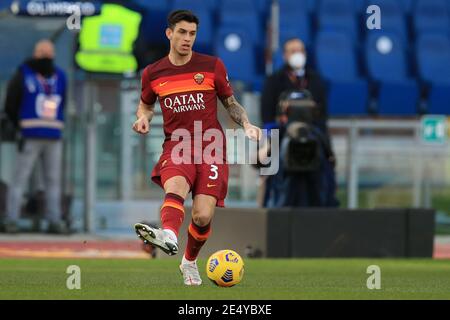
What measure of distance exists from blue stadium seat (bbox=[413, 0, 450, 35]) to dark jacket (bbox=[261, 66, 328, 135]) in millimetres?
8383

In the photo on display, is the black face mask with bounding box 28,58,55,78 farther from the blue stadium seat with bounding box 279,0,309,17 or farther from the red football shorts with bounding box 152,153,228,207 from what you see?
the red football shorts with bounding box 152,153,228,207

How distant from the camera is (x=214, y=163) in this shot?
8.59 m

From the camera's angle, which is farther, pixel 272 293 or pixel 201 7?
pixel 201 7

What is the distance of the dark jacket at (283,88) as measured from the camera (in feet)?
44.1

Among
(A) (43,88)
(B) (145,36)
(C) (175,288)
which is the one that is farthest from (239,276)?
(B) (145,36)

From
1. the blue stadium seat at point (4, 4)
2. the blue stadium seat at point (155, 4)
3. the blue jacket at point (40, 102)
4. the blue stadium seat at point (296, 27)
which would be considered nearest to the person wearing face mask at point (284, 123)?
the blue jacket at point (40, 102)

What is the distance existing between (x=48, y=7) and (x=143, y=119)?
26.8 feet

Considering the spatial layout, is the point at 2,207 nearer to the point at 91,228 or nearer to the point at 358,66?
the point at 91,228

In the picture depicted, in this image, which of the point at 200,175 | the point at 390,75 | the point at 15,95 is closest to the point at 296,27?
the point at 390,75

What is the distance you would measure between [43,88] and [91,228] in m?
1.98

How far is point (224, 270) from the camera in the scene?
838cm

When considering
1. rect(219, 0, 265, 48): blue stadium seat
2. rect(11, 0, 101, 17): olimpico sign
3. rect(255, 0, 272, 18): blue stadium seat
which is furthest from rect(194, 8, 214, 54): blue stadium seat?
rect(11, 0, 101, 17): olimpico sign

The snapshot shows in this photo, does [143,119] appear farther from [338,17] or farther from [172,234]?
[338,17]

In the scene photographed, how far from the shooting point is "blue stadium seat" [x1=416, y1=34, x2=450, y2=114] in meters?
20.1
